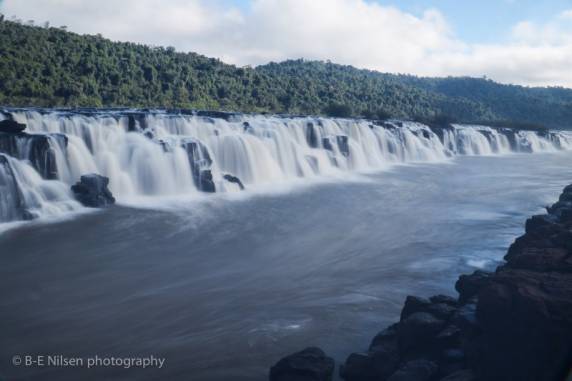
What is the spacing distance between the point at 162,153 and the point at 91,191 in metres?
3.84

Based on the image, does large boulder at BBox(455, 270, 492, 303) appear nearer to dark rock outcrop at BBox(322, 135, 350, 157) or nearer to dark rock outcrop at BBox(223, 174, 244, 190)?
dark rock outcrop at BBox(223, 174, 244, 190)

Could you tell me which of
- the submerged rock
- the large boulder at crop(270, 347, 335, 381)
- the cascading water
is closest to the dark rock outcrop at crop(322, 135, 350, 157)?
the cascading water

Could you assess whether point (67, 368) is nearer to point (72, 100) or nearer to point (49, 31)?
point (72, 100)

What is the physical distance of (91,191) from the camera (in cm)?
1380

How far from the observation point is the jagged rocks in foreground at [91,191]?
1370cm

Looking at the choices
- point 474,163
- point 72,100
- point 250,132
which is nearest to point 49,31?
point 72,100

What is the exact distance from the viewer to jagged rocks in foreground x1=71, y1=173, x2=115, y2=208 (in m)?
13.7

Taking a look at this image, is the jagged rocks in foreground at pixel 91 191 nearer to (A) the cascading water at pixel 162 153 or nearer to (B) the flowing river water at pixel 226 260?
(A) the cascading water at pixel 162 153

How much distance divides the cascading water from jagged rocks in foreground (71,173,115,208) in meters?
0.28

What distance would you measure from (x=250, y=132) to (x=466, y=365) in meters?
17.7

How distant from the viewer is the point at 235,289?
8125 mm

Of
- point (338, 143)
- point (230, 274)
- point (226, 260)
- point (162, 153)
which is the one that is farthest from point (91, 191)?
point (338, 143)

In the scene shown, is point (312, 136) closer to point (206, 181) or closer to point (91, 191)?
point (206, 181)

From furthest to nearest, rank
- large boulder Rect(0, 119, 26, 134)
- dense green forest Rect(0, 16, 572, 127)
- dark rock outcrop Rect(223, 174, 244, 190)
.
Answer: dense green forest Rect(0, 16, 572, 127) → dark rock outcrop Rect(223, 174, 244, 190) → large boulder Rect(0, 119, 26, 134)
